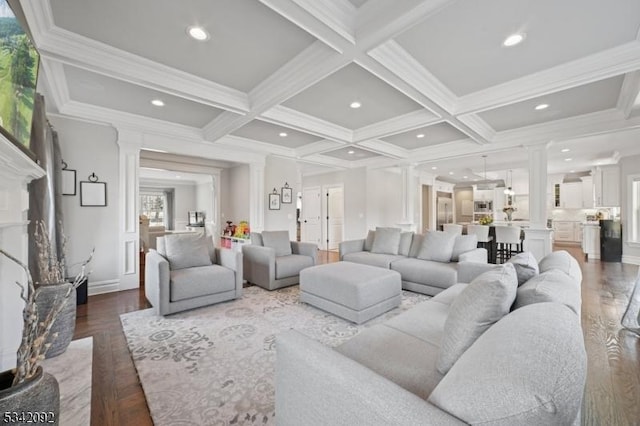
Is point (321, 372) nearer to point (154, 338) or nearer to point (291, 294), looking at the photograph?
point (154, 338)

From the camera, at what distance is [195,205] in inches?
465

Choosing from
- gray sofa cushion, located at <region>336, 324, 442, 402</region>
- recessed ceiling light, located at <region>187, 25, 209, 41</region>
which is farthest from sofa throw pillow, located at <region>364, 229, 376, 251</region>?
recessed ceiling light, located at <region>187, 25, 209, 41</region>

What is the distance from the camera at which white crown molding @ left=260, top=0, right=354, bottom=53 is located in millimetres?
1820

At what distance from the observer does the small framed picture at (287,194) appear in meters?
6.39

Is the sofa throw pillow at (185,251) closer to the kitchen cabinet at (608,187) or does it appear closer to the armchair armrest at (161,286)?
the armchair armrest at (161,286)

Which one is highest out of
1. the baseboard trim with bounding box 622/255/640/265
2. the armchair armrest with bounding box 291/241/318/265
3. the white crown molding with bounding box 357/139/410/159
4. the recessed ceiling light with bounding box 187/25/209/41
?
the recessed ceiling light with bounding box 187/25/209/41

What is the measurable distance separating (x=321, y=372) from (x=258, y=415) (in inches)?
36.9

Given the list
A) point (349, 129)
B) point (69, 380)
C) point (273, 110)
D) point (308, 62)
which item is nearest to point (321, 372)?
point (69, 380)

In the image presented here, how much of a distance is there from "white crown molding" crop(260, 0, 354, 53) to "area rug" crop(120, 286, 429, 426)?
2.51 metres

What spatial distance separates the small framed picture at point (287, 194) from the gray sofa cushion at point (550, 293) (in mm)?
5343

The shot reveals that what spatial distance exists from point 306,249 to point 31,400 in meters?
3.74

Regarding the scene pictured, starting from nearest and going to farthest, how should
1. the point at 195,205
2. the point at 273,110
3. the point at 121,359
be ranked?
the point at 121,359
the point at 273,110
the point at 195,205

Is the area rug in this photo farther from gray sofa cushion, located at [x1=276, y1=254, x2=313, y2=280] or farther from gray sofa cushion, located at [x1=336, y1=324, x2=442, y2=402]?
gray sofa cushion, located at [x1=336, y1=324, x2=442, y2=402]

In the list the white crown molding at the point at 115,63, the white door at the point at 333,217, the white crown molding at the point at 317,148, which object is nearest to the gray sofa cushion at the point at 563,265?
the white crown molding at the point at 115,63
